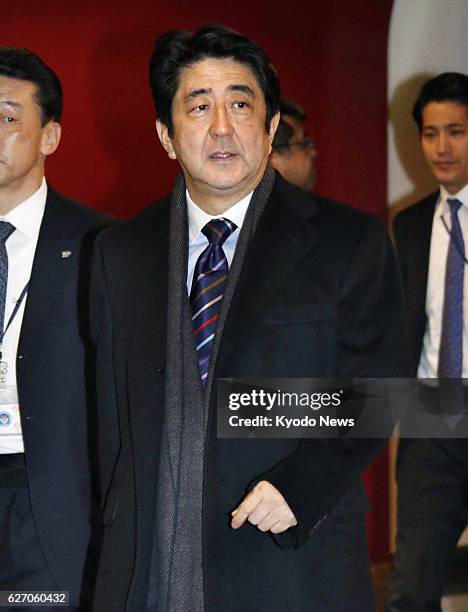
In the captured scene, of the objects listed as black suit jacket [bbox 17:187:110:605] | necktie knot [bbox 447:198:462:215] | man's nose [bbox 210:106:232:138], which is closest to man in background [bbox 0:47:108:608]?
black suit jacket [bbox 17:187:110:605]

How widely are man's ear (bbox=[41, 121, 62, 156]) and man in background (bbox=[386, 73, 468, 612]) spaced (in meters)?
1.13

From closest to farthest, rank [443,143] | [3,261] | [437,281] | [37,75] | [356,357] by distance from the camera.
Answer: [356,357]
[3,261]
[37,75]
[437,281]
[443,143]

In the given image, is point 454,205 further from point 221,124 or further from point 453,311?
point 221,124

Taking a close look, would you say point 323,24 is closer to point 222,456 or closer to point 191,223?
point 191,223

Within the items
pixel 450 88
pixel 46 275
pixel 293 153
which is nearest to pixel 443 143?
pixel 450 88

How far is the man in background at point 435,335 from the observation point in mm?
3166

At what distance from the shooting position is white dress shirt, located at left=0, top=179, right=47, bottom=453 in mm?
2629

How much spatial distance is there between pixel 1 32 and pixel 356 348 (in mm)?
2417

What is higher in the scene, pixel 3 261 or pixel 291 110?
pixel 291 110

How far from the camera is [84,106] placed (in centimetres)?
400

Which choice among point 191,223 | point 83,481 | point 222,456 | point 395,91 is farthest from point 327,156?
point 222,456

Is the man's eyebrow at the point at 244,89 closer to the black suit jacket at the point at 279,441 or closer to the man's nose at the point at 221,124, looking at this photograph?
the man's nose at the point at 221,124

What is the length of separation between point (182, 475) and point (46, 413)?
33.6 inches

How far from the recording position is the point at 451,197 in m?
3.39
